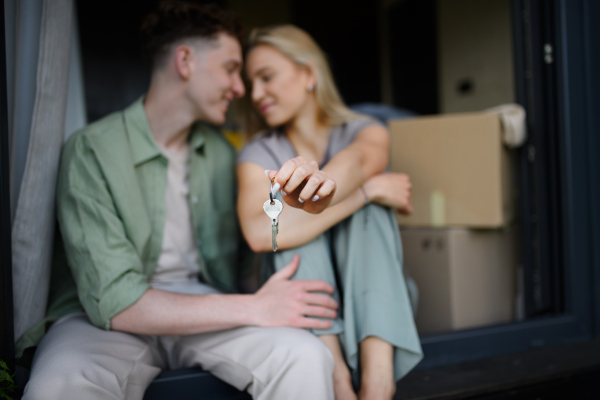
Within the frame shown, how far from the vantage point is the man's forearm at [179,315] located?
891 mm

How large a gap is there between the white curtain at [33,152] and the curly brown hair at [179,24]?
26 cm

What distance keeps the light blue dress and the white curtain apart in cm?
50

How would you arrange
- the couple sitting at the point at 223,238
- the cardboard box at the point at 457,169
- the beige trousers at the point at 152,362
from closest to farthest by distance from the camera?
the beige trousers at the point at 152,362
the couple sitting at the point at 223,238
the cardboard box at the point at 457,169

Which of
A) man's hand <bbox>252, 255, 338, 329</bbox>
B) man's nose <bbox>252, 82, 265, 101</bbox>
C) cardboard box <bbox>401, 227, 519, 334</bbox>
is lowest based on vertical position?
cardboard box <bbox>401, 227, 519, 334</bbox>

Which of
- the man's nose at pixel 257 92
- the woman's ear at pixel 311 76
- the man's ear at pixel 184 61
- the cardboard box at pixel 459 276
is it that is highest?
the man's ear at pixel 184 61

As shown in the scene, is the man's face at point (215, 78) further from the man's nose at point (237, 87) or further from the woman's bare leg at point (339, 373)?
the woman's bare leg at point (339, 373)

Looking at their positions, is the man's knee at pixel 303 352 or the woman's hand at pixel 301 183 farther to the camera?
the man's knee at pixel 303 352

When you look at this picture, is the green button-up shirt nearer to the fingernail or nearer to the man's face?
the man's face

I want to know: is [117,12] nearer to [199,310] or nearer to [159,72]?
[159,72]

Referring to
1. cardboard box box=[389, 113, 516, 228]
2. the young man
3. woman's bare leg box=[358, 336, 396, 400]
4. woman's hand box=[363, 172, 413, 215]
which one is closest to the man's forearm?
the young man

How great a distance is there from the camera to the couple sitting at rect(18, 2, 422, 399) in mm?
846

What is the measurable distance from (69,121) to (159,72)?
1.27ft

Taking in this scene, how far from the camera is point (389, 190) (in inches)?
41.7

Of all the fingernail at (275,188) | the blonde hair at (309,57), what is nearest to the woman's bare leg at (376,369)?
the fingernail at (275,188)
